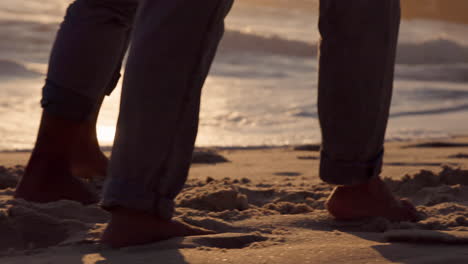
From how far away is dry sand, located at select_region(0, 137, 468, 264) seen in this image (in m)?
1.47

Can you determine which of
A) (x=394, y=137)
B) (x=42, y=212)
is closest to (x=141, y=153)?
(x=42, y=212)

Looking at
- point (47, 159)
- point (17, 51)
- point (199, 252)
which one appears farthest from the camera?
point (17, 51)

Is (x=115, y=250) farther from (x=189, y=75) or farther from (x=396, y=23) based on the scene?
(x=396, y=23)

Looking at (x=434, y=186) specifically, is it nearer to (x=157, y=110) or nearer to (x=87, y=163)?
(x=87, y=163)

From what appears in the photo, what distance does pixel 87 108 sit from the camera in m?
2.15

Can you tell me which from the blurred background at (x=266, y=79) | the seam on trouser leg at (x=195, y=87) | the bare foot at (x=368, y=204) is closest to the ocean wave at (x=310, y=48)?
the blurred background at (x=266, y=79)

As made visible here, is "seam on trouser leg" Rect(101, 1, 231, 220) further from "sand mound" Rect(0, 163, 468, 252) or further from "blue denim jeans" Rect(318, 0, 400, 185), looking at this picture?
"blue denim jeans" Rect(318, 0, 400, 185)

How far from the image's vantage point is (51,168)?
210cm

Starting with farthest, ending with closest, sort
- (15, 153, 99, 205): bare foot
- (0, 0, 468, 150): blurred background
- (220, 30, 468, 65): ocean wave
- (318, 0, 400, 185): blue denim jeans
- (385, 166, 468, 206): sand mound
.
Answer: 1. (220, 30, 468, 65): ocean wave
2. (0, 0, 468, 150): blurred background
3. (385, 166, 468, 206): sand mound
4. (15, 153, 99, 205): bare foot
5. (318, 0, 400, 185): blue denim jeans

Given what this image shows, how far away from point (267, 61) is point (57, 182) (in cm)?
870

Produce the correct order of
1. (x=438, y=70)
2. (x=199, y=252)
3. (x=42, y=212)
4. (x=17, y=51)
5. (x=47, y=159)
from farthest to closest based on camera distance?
(x=438, y=70), (x=17, y=51), (x=47, y=159), (x=42, y=212), (x=199, y=252)

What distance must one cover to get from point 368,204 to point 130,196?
2.16 ft

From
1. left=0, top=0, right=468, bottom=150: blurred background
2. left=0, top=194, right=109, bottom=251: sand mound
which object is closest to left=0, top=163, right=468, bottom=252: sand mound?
left=0, top=194, right=109, bottom=251: sand mound

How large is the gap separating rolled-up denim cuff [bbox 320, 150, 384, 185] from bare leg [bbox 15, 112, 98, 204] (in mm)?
Result: 676
